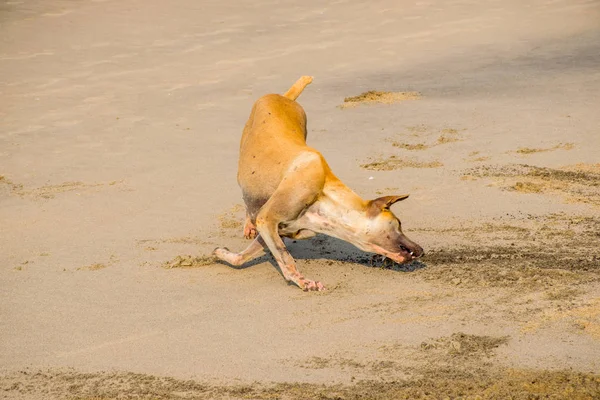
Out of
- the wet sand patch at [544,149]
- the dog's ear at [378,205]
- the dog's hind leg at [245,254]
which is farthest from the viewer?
the wet sand patch at [544,149]

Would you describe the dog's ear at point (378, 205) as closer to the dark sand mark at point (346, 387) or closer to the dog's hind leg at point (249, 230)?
the dog's hind leg at point (249, 230)

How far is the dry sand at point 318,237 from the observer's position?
20.4 ft

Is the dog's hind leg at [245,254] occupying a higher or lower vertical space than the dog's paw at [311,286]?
higher

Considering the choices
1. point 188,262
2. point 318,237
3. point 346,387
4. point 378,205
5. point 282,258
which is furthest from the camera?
point 318,237

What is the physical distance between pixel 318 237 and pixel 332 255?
58cm

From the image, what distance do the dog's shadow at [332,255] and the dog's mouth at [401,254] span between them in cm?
31

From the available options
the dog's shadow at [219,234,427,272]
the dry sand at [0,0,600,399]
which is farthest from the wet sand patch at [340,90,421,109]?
the dog's shadow at [219,234,427,272]

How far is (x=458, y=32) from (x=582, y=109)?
509 centimetres

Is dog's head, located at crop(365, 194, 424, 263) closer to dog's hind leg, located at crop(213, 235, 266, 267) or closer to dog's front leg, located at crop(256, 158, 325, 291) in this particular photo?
dog's front leg, located at crop(256, 158, 325, 291)

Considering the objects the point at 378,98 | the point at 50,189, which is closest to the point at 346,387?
the point at 50,189

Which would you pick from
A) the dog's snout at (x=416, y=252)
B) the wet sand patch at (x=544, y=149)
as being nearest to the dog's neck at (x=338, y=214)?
the dog's snout at (x=416, y=252)

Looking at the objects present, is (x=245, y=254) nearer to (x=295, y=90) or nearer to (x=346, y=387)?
(x=295, y=90)

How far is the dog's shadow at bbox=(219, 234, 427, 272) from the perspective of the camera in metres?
8.02

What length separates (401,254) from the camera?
7.56 m
